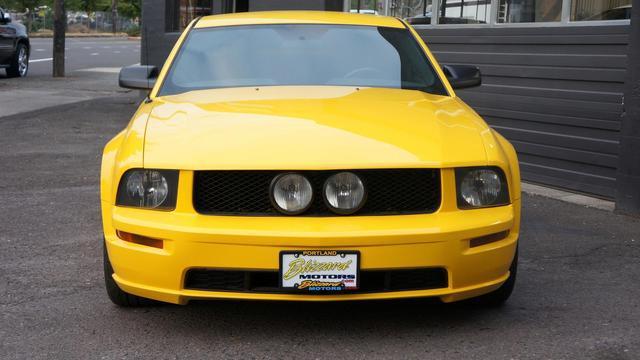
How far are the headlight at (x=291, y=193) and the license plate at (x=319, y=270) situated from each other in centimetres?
19

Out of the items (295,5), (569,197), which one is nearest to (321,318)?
(569,197)

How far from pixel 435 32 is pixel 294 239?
7.36 metres

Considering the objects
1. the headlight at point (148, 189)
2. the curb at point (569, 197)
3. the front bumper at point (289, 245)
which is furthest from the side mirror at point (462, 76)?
the curb at point (569, 197)

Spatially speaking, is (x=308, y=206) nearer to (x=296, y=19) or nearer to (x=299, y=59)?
(x=299, y=59)

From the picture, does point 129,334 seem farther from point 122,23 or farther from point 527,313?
point 122,23

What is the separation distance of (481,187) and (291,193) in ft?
2.67

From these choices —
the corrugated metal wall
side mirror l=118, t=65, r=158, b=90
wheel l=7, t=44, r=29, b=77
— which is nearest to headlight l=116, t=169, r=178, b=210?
side mirror l=118, t=65, r=158, b=90

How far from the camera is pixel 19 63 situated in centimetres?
2097

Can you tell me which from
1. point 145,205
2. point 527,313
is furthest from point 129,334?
point 527,313

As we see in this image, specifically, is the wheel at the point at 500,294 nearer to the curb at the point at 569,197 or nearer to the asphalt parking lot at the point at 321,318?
the asphalt parking lot at the point at 321,318

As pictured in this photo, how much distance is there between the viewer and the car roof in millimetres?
5578

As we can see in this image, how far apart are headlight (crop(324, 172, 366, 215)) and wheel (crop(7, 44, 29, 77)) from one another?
18134 mm

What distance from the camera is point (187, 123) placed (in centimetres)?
419

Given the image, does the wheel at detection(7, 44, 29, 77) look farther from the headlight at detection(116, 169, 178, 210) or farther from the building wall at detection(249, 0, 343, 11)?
the headlight at detection(116, 169, 178, 210)
